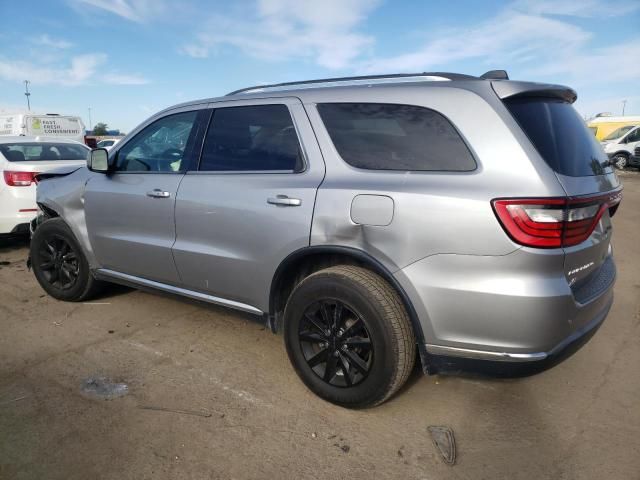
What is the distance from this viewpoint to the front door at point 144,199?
322cm

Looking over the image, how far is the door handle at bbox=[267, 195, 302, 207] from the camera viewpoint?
2543mm

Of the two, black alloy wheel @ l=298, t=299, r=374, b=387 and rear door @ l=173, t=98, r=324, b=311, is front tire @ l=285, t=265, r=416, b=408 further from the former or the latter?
rear door @ l=173, t=98, r=324, b=311

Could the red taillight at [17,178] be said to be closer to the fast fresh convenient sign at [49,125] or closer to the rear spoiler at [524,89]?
the rear spoiler at [524,89]

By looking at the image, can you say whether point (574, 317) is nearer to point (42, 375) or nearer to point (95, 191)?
point (42, 375)

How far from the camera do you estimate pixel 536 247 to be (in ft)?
6.39

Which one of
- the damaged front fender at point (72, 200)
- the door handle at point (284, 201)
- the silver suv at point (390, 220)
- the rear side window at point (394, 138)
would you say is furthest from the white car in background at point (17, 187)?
the rear side window at point (394, 138)

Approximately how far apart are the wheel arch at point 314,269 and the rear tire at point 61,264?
2.10 meters

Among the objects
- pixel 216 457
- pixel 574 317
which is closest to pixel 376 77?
pixel 574 317

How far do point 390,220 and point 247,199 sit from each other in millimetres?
964

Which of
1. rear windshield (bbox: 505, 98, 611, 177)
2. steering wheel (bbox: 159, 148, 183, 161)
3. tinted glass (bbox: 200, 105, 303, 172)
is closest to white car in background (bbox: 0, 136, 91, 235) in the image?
steering wheel (bbox: 159, 148, 183, 161)

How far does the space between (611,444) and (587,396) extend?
455 mm

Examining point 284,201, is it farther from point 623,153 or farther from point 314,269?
point 623,153

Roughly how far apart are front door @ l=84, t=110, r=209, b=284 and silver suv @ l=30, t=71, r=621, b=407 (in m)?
0.02

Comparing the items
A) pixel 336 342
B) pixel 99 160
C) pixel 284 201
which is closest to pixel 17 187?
pixel 99 160
